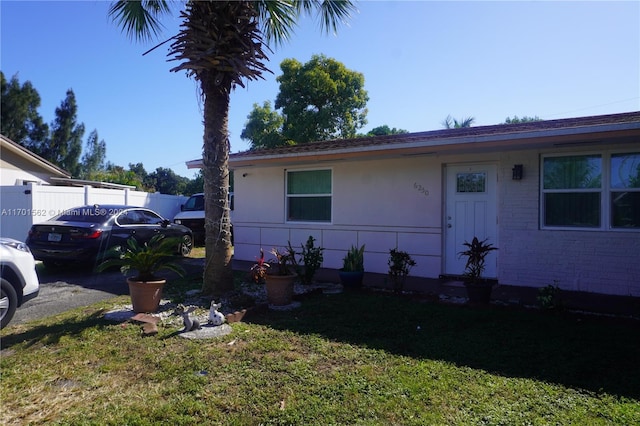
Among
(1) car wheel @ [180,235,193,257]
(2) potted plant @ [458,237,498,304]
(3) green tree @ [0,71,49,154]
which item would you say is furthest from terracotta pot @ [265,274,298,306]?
(3) green tree @ [0,71,49,154]

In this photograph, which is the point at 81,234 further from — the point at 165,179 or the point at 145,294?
the point at 165,179

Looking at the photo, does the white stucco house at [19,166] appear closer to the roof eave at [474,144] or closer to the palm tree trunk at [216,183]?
the roof eave at [474,144]

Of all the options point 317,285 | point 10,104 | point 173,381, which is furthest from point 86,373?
point 10,104

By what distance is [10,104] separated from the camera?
28.4 meters

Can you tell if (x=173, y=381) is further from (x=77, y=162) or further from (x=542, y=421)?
(x=77, y=162)

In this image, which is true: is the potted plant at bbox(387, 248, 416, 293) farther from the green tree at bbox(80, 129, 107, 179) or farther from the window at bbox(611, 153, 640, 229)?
the green tree at bbox(80, 129, 107, 179)

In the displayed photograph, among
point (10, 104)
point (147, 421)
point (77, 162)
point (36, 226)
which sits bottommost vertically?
point (147, 421)

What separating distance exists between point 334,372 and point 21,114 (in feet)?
111

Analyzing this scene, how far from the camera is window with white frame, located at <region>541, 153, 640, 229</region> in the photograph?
670 centimetres

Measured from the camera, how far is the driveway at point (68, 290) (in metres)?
6.18

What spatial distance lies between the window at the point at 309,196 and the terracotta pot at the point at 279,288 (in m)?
3.96

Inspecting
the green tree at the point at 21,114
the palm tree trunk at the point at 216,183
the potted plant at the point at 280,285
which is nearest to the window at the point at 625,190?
the potted plant at the point at 280,285

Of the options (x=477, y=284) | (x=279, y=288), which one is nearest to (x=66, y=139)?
(x=279, y=288)

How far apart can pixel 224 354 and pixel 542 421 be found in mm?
2850
